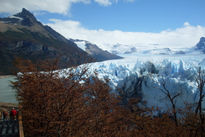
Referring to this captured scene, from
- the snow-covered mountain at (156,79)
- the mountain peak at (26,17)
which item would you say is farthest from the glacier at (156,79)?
the mountain peak at (26,17)

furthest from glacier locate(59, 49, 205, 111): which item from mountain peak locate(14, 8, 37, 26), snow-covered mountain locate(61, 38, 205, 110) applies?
mountain peak locate(14, 8, 37, 26)

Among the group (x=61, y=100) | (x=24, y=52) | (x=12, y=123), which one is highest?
(x=24, y=52)

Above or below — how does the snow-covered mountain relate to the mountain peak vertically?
below

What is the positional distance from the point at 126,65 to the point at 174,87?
9.15m

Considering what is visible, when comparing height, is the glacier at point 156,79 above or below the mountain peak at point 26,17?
below

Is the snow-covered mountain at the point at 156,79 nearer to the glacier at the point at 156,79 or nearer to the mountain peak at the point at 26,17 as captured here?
the glacier at the point at 156,79

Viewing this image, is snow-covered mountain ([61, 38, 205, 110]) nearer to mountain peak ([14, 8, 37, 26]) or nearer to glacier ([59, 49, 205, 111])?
glacier ([59, 49, 205, 111])

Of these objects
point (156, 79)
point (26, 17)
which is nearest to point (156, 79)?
point (156, 79)

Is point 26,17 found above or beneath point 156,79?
above

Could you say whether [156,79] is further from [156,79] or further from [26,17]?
[26,17]

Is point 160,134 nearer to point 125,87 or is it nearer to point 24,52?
point 125,87

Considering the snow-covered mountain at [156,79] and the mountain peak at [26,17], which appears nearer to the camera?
the snow-covered mountain at [156,79]

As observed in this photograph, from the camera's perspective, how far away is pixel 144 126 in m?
10.0

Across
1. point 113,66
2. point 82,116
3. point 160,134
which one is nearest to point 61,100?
point 82,116
